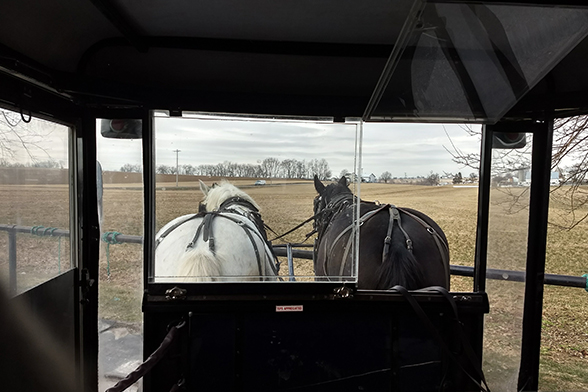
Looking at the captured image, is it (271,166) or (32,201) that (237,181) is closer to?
(271,166)

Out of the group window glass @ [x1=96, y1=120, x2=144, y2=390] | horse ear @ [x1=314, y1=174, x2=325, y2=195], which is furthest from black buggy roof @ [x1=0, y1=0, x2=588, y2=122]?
horse ear @ [x1=314, y1=174, x2=325, y2=195]

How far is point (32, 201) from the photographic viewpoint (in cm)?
169

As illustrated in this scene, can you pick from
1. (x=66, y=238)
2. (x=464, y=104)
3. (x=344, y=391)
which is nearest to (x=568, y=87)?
(x=464, y=104)

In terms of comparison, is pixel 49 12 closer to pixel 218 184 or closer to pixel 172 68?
pixel 172 68

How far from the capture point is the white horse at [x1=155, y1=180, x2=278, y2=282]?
2041 mm

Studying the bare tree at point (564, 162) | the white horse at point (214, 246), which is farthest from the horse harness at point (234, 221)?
the bare tree at point (564, 162)

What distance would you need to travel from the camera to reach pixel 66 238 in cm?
198

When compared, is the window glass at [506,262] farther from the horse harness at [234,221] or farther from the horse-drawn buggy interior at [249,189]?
the horse harness at [234,221]

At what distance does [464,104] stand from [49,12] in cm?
214

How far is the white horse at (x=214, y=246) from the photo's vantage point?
80.3 inches

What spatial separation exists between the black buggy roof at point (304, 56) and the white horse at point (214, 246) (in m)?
0.79

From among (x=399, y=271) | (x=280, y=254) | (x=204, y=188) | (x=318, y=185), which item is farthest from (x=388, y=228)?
(x=204, y=188)

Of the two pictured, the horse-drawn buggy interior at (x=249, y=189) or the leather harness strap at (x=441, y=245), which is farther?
the leather harness strap at (x=441, y=245)

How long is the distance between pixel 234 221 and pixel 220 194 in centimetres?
25
